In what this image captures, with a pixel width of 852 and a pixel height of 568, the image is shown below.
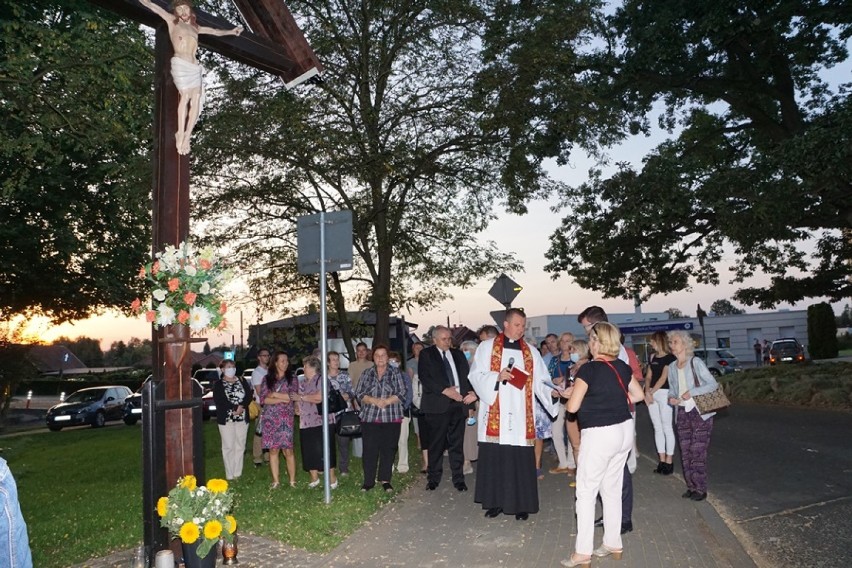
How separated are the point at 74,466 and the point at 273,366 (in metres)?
7.96

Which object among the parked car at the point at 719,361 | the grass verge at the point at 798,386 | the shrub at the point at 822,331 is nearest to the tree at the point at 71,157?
the grass verge at the point at 798,386

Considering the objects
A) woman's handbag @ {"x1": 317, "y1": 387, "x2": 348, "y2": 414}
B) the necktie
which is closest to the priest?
the necktie

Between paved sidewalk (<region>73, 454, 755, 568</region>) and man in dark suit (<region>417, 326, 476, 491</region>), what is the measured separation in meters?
1.08

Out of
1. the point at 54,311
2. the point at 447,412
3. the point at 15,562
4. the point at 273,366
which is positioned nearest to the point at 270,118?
the point at 273,366

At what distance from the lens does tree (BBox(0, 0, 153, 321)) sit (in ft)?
33.0

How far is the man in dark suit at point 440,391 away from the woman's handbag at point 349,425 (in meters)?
0.94

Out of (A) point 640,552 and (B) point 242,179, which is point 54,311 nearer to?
(B) point 242,179

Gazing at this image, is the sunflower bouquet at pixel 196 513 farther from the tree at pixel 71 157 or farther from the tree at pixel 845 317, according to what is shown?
the tree at pixel 845 317

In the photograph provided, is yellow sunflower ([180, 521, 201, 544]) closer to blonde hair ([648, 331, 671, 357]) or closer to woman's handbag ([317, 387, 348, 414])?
woman's handbag ([317, 387, 348, 414])

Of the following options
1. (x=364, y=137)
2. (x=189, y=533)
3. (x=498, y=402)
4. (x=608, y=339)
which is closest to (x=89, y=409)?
(x=364, y=137)

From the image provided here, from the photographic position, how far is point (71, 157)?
2184cm

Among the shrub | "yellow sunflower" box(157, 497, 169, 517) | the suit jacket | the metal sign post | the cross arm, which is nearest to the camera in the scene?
"yellow sunflower" box(157, 497, 169, 517)

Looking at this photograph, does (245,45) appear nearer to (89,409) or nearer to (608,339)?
(608,339)

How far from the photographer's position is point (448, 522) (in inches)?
310
